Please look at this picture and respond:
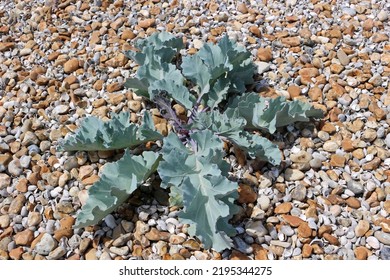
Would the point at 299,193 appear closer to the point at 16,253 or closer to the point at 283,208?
the point at 283,208

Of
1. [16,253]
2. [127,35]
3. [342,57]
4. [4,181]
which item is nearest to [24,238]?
[16,253]

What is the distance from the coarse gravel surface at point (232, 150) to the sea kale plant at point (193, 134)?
105 mm

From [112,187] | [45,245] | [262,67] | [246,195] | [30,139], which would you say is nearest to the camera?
[112,187]

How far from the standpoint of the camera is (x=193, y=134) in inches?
73.6

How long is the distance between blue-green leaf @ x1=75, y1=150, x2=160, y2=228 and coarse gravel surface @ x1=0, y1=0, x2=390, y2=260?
128mm

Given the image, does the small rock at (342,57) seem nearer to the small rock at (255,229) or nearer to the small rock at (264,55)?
the small rock at (264,55)

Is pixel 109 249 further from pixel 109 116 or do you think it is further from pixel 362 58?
pixel 362 58

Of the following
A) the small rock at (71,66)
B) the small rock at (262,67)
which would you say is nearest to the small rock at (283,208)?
the small rock at (262,67)

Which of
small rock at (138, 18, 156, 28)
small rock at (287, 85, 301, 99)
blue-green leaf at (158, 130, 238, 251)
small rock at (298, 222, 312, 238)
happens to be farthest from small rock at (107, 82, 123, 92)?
small rock at (298, 222, 312, 238)

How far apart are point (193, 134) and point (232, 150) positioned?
0.27m

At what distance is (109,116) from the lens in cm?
223

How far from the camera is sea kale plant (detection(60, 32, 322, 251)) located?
1695 mm
